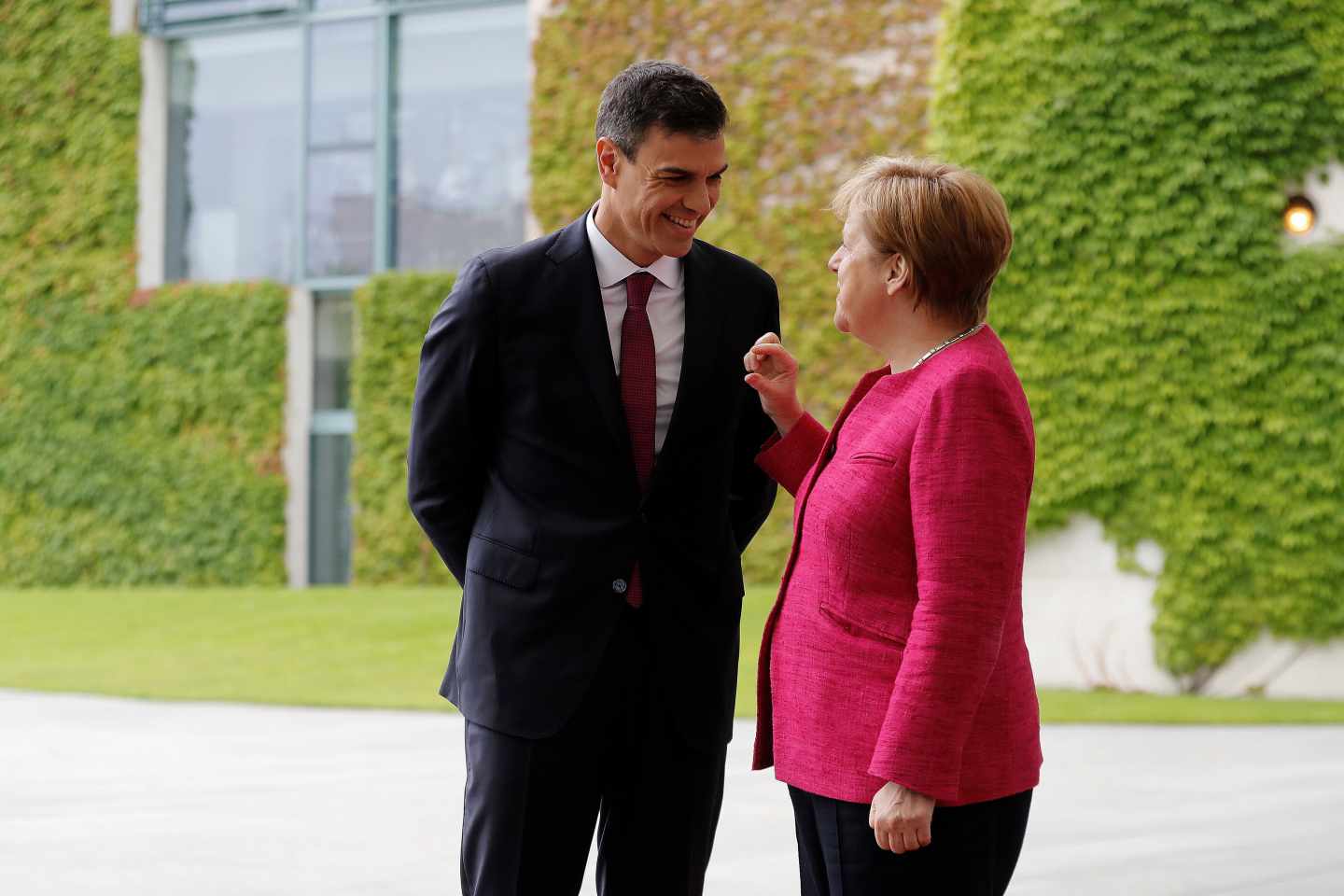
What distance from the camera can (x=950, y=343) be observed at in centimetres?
229

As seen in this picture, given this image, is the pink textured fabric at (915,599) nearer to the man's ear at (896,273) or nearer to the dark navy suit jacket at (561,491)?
the man's ear at (896,273)

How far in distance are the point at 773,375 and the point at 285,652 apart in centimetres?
880

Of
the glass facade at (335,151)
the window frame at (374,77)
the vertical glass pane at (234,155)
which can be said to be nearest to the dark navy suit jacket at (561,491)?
the glass facade at (335,151)

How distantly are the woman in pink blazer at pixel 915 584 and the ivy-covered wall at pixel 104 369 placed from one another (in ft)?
46.3

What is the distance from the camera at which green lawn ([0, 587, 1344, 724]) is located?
29.4ft

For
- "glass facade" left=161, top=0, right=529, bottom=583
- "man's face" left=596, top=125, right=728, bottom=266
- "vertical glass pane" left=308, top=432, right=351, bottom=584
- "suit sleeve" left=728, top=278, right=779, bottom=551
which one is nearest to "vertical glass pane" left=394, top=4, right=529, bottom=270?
"glass facade" left=161, top=0, right=529, bottom=583

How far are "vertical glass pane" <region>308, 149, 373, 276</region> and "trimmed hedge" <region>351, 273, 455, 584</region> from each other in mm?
1012

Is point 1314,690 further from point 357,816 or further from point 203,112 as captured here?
point 203,112

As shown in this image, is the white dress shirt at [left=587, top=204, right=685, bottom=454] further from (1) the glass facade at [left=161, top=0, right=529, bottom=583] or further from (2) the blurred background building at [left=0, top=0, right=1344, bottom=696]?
(1) the glass facade at [left=161, top=0, right=529, bottom=583]

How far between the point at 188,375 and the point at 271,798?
10565mm

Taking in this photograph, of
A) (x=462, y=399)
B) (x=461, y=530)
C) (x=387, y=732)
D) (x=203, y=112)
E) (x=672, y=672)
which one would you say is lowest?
(x=387, y=732)

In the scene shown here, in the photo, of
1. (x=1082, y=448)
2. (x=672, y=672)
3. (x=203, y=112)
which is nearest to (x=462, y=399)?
(x=672, y=672)

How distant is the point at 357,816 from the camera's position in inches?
235

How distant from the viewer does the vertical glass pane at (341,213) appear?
1625cm
